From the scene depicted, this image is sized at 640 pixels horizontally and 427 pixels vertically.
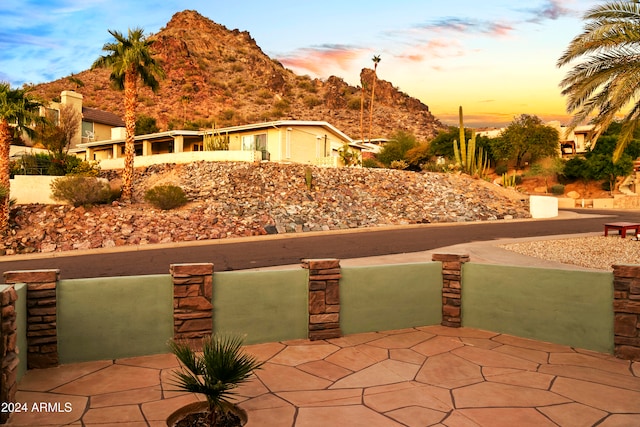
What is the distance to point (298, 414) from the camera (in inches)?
203

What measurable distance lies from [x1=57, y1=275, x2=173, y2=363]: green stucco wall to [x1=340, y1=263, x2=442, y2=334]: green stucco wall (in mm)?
2993

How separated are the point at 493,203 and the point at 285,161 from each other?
16.9m

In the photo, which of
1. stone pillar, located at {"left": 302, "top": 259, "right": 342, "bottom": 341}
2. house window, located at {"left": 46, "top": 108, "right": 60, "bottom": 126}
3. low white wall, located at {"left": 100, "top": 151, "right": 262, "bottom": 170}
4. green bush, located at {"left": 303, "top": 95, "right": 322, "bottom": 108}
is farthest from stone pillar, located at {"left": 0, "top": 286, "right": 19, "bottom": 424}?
green bush, located at {"left": 303, "top": 95, "right": 322, "bottom": 108}

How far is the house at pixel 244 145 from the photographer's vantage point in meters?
37.8

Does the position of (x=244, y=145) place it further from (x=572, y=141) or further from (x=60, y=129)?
(x=572, y=141)

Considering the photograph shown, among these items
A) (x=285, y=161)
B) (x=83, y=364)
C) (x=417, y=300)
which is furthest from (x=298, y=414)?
(x=285, y=161)

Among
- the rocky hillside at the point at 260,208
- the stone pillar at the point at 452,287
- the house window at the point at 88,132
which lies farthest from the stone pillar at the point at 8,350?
the house window at the point at 88,132

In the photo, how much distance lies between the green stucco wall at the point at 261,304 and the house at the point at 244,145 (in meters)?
28.8

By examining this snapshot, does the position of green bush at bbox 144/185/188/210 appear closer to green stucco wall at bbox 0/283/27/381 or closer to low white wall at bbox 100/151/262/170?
low white wall at bbox 100/151/262/170

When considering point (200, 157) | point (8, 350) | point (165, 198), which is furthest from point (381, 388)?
point (200, 157)

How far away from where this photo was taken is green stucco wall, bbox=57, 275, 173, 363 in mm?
6637

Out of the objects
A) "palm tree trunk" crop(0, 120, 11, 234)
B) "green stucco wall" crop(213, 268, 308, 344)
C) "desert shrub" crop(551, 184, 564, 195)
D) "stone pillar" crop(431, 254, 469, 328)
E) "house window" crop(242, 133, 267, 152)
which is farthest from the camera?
"desert shrub" crop(551, 184, 564, 195)

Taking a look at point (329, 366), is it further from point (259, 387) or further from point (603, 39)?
point (603, 39)

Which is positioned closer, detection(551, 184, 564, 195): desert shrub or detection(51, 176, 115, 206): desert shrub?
detection(51, 176, 115, 206): desert shrub
